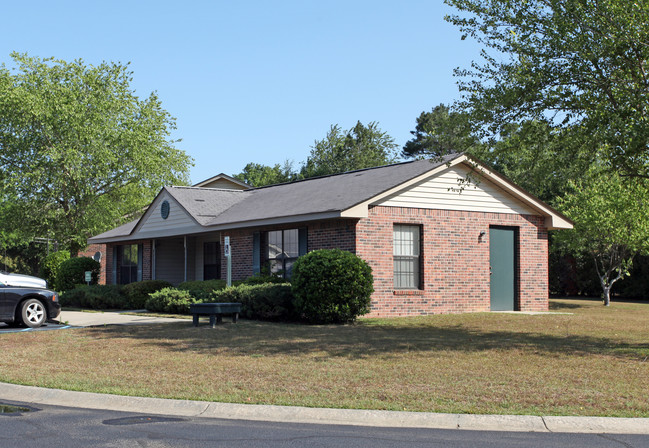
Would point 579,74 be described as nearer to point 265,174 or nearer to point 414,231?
point 414,231

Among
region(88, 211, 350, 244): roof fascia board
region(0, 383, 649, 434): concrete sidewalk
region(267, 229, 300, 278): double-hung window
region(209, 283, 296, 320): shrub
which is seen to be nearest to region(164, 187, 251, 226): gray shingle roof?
region(88, 211, 350, 244): roof fascia board

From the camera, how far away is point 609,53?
12969mm

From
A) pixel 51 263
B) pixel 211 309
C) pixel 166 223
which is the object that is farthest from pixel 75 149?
pixel 211 309

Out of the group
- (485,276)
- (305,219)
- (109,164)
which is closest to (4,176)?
(109,164)

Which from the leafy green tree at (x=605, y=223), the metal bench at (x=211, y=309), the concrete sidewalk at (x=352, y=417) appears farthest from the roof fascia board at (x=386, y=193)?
the concrete sidewalk at (x=352, y=417)

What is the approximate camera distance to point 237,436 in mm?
6859

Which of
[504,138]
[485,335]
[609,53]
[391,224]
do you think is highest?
[609,53]

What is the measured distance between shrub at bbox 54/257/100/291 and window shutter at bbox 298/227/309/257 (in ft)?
45.8

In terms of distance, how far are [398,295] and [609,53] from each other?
947 cm

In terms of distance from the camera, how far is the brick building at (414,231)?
65.9ft

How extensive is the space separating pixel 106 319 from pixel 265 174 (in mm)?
60316

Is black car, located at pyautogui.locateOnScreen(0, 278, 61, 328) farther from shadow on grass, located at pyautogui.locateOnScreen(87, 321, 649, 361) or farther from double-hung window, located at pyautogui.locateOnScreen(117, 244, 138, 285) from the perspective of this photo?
double-hung window, located at pyautogui.locateOnScreen(117, 244, 138, 285)

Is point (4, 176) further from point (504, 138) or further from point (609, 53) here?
point (609, 53)

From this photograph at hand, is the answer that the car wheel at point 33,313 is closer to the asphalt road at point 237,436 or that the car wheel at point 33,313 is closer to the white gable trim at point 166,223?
the white gable trim at point 166,223
